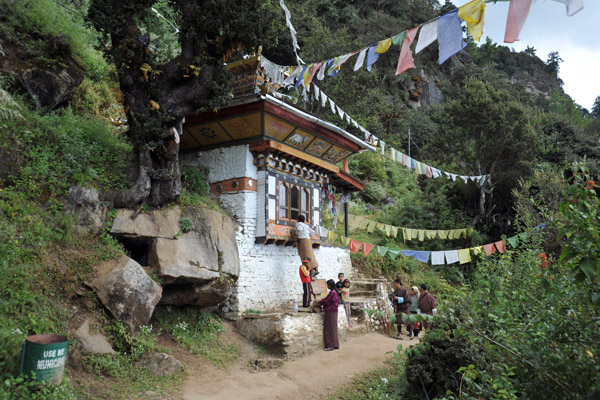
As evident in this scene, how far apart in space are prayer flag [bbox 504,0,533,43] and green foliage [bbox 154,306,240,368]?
317 inches

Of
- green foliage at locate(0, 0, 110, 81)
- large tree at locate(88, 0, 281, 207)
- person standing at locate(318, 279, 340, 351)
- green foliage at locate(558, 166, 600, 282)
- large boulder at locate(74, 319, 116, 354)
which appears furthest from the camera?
green foliage at locate(0, 0, 110, 81)

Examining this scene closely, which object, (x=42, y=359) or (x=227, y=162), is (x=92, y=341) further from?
(x=227, y=162)

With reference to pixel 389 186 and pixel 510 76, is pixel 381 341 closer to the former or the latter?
pixel 389 186

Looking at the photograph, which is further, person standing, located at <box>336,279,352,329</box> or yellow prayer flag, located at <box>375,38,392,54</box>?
person standing, located at <box>336,279,352,329</box>

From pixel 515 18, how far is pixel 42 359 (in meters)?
8.21

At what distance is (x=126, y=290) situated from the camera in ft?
24.6

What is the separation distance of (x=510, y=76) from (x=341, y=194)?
53.8m

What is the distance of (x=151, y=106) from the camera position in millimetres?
9180

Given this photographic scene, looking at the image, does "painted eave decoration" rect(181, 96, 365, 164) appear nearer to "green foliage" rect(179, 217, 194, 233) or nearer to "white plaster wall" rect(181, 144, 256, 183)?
"white plaster wall" rect(181, 144, 256, 183)

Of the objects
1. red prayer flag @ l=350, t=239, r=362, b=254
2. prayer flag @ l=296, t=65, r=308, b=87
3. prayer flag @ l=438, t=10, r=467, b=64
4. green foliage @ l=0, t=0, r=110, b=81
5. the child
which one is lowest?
the child

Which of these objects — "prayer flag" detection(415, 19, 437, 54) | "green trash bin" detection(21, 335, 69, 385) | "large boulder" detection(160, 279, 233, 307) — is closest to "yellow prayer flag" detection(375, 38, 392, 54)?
"prayer flag" detection(415, 19, 437, 54)

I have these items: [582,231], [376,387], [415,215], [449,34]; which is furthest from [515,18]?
[415,215]

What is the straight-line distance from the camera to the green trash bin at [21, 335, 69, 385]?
17.0 feet

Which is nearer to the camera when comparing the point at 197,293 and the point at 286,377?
the point at 286,377
